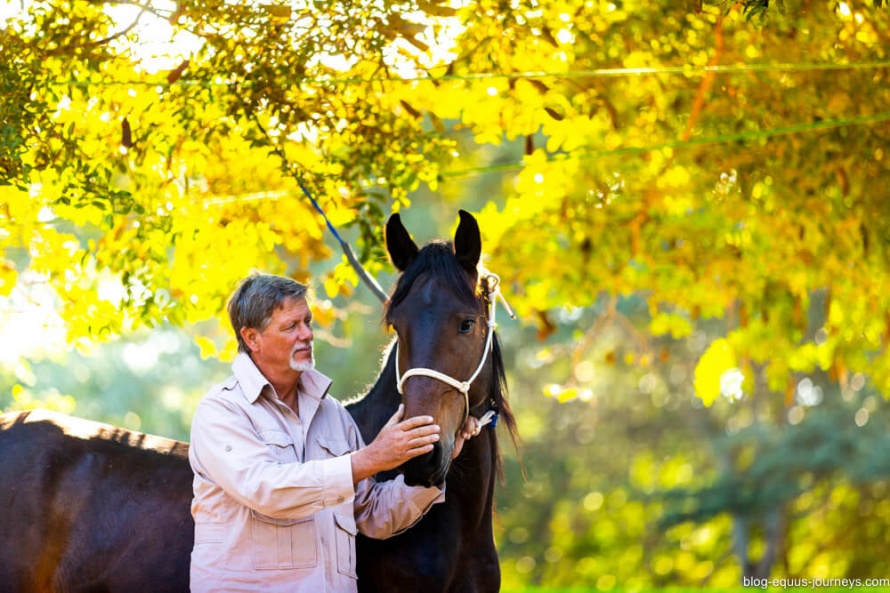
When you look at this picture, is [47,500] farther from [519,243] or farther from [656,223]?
[656,223]

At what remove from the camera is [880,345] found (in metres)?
10.6

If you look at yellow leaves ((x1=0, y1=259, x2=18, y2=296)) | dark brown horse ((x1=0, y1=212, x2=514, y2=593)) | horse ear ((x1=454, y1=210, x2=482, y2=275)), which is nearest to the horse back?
dark brown horse ((x1=0, y1=212, x2=514, y2=593))

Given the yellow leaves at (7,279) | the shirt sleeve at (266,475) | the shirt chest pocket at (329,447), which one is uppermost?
the yellow leaves at (7,279)

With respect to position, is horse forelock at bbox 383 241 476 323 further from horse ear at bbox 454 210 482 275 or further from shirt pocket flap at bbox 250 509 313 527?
shirt pocket flap at bbox 250 509 313 527

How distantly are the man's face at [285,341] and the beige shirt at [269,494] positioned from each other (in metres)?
0.07

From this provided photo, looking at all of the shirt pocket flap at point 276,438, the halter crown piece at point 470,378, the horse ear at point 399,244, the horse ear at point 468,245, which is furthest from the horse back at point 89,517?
the horse ear at point 468,245

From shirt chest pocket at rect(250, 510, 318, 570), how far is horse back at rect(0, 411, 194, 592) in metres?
0.93

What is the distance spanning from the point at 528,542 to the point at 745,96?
18.9 m

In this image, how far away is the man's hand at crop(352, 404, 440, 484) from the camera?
3381 mm

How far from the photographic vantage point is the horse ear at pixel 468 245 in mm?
4004

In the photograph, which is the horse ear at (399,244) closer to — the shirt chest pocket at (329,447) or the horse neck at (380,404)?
the horse neck at (380,404)

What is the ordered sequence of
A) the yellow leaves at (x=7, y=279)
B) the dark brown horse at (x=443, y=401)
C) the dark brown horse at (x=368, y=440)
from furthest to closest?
the yellow leaves at (x=7, y=279) → the dark brown horse at (x=368, y=440) → the dark brown horse at (x=443, y=401)

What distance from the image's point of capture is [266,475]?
339 cm

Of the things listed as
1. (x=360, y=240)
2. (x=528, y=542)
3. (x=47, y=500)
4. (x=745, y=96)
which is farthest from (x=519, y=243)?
(x=528, y=542)
